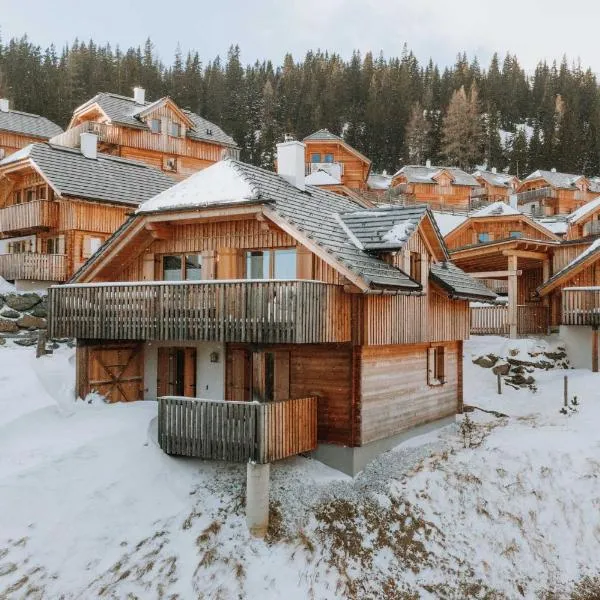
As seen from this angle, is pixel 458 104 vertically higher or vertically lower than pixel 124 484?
higher

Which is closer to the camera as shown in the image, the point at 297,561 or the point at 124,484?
the point at 297,561

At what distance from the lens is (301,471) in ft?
52.5

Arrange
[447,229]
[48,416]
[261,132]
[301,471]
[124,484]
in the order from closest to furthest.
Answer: [124,484] → [301,471] → [48,416] → [447,229] → [261,132]

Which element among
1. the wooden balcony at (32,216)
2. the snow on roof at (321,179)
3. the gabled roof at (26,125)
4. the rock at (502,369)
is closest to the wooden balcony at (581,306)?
the rock at (502,369)

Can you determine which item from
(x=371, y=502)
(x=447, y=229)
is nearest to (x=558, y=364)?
(x=371, y=502)

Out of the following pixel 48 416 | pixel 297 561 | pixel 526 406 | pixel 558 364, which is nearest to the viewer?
pixel 297 561

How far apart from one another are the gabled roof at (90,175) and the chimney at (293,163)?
12.0 meters

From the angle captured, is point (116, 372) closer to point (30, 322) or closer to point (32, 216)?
point (30, 322)

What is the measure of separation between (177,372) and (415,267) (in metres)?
7.94

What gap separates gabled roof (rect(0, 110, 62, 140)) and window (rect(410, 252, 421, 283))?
4575cm

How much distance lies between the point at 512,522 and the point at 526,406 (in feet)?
29.1

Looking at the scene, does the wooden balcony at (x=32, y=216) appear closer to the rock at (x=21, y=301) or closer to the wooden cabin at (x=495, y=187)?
the rock at (x=21, y=301)

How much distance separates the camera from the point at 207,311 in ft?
51.4

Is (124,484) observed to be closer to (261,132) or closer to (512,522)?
(512,522)
